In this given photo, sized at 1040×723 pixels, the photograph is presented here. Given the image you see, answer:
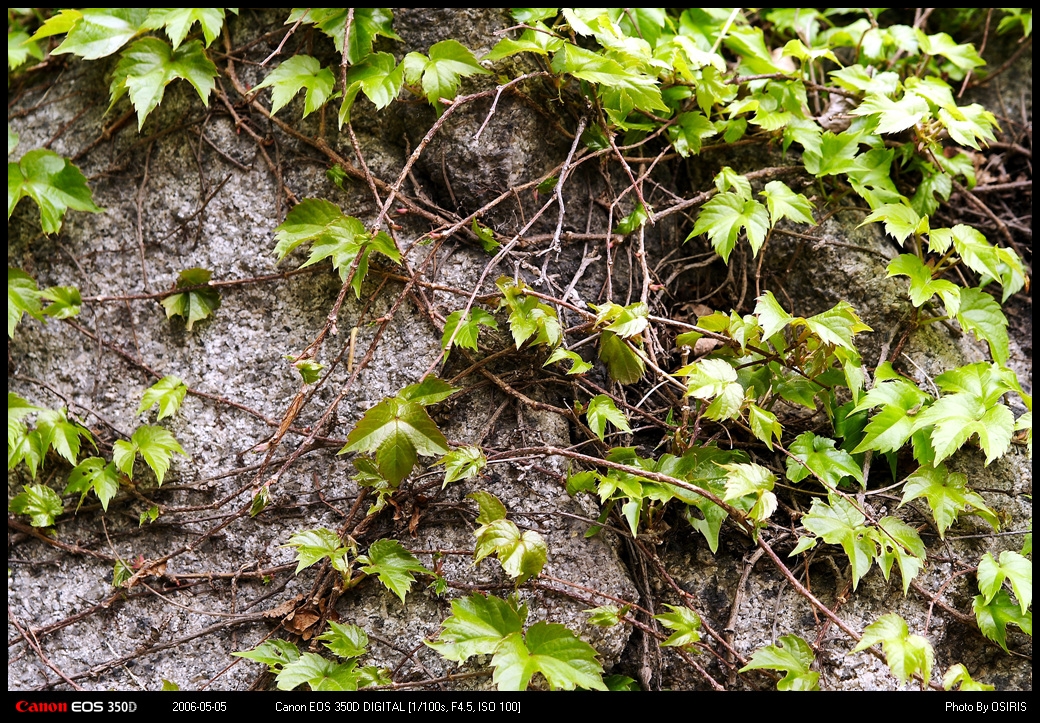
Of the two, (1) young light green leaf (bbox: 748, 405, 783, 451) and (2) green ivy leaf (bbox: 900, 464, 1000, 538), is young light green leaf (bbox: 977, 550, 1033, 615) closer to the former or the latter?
(2) green ivy leaf (bbox: 900, 464, 1000, 538)

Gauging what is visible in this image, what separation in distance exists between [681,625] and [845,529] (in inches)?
18.4

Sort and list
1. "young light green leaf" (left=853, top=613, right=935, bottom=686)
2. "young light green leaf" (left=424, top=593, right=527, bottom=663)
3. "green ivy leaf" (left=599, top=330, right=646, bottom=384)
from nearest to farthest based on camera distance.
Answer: "young light green leaf" (left=853, top=613, right=935, bottom=686)
"young light green leaf" (left=424, top=593, right=527, bottom=663)
"green ivy leaf" (left=599, top=330, right=646, bottom=384)

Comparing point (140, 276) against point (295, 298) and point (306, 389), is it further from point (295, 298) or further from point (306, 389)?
point (306, 389)

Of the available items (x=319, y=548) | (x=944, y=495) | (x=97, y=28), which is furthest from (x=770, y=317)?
(x=97, y=28)

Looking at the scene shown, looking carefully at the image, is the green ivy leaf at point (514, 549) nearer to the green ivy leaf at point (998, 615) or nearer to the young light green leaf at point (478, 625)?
the young light green leaf at point (478, 625)

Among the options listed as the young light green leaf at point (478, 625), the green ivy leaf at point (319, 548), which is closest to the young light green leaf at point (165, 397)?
the green ivy leaf at point (319, 548)

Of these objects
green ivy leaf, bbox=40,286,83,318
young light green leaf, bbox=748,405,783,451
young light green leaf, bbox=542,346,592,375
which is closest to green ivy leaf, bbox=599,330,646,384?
young light green leaf, bbox=542,346,592,375

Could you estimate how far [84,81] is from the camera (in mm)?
2217

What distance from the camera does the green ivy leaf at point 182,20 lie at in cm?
184

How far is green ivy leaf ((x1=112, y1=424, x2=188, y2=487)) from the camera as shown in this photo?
6.01ft

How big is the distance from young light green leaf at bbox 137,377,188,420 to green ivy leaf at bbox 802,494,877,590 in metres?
1.75

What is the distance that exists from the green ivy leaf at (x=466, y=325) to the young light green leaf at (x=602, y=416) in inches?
13.7

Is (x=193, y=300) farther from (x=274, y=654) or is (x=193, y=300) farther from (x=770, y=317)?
(x=770, y=317)
